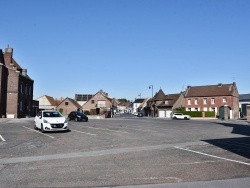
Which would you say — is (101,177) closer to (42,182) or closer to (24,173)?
(42,182)

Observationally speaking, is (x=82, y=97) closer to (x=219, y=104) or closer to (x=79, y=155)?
(x=219, y=104)

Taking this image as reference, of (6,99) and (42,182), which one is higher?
(6,99)

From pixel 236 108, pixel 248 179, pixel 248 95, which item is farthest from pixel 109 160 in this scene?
pixel 248 95

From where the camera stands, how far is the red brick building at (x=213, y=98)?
245ft

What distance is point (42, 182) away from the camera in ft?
23.1

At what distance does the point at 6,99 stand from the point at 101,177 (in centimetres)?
4286

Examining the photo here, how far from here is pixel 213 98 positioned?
7756cm

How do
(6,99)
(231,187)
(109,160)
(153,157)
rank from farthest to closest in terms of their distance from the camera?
(6,99) → (153,157) → (109,160) → (231,187)

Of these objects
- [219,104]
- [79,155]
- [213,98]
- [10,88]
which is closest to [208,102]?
[213,98]

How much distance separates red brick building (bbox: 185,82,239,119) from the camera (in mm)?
74750

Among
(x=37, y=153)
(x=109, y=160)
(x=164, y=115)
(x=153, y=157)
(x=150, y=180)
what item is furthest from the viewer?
(x=164, y=115)

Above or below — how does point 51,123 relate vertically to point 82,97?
below

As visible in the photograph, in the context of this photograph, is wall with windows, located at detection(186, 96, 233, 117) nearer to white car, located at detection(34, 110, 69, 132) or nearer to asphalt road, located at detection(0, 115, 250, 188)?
white car, located at detection(34, 110, 69, 132)

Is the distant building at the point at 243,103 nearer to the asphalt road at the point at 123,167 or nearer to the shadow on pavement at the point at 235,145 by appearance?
the shadow on pavement at the point at 235,145
